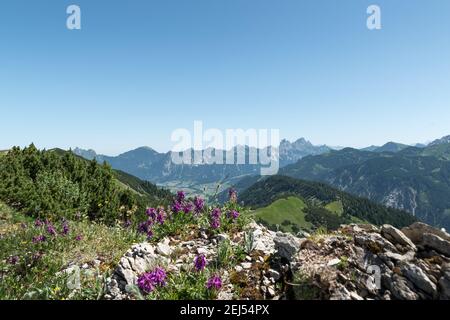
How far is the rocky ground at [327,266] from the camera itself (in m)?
6.63

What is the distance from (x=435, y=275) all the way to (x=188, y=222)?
7.29 metres

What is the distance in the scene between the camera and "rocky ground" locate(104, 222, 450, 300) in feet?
21.8

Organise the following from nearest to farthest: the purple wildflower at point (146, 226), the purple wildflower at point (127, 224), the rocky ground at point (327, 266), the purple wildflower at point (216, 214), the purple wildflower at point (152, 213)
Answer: the rocky ground at point (327, 266)
the purple wildflower at point (216, 214)
the purple wildflower at point (146, 226)
the purple wildflower at point (152, 213)
the purple wildflower at point (127, 224)

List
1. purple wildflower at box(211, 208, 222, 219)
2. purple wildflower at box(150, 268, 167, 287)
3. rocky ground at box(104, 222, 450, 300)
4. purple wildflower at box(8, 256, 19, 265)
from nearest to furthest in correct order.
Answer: rocky ground at box(104, 222, 450, 300) → purple wildflower at box(150, 268, 167, 287) → purple wildflower at box(8, 256, 19, 265) → purple wildflower at box(211, 208, 222, 219)

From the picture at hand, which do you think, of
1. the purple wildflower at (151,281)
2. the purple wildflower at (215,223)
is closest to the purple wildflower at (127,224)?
the purple wildflower at (215,223)

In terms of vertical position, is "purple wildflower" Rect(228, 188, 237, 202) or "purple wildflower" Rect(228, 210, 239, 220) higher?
"purple wildflower" Rect(228, 188, 237, 202)

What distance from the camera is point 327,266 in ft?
23.3

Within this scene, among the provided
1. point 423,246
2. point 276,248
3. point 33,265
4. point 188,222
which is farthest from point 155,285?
point 423,246

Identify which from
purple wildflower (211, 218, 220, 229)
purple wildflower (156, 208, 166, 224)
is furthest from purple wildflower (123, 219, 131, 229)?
purple wildflower (211, 218, 220, 229)

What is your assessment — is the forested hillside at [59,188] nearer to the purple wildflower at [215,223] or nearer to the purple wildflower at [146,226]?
the purple wildflower at [146,226]

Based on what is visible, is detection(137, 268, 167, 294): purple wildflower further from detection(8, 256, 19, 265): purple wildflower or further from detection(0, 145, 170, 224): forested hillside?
detection(0, 145, 170, 224): forested hillside

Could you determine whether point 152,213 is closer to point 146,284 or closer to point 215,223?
point 215,223
